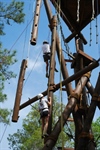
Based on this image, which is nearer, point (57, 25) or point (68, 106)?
point (68, 106)

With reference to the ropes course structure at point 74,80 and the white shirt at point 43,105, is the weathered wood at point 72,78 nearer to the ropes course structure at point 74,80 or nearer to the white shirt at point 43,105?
the ropes course structure at point 74,80

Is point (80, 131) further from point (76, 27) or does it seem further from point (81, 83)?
point (76, 27)

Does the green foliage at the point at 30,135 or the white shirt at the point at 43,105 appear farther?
the green foliage at the point at 30,135

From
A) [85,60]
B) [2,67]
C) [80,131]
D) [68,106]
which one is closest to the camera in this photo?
[68,106]

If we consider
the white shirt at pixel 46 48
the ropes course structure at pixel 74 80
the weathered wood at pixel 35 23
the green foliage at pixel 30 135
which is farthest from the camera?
the green foliage at pixel 30 135

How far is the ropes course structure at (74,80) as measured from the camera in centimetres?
386

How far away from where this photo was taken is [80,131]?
4.58 meters

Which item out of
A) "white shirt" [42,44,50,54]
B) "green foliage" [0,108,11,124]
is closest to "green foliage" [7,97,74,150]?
"green foliage" [0,108,11,124]

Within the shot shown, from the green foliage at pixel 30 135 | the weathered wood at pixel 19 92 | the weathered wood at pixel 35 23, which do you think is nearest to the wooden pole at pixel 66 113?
the weathered wood at pixel 19 92

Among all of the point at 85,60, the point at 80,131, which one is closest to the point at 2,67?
the point at 85,60

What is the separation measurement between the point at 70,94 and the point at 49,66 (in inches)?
22.6

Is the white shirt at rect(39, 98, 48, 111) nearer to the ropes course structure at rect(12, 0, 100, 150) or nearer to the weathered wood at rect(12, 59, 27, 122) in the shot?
the ropes course structure at rect(12, 0, 100, 150)

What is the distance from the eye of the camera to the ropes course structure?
3.86 metres

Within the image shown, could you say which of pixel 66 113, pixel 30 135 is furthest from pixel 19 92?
pixel 30 135
